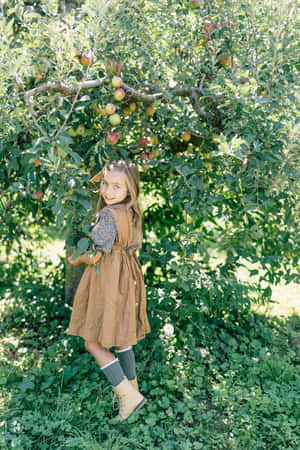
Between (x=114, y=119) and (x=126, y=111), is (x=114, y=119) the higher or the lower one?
the lower one

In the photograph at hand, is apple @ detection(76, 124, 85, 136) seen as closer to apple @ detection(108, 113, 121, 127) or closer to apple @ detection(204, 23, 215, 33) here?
apple @ detection(108, 113, 121, 127)

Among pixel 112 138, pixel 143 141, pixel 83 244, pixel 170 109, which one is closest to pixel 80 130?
pixel 112 138

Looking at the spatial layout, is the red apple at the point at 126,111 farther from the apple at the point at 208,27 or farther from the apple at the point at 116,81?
the apple at the point at 208,27

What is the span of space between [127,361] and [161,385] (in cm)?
39

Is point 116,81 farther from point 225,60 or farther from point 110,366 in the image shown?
point 110,366

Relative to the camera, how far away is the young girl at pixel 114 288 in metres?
2.08

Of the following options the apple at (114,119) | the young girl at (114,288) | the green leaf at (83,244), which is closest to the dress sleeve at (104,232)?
the young girl at (114,288)

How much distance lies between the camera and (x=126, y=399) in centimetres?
215

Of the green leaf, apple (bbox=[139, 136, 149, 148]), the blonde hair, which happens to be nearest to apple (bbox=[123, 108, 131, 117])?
apple (bbox=[139, 136, 149, 148])

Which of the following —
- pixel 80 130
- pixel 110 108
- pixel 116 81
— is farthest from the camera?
pixel 80 130

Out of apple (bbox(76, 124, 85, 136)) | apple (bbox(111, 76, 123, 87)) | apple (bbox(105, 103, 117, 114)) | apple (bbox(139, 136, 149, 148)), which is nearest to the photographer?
apple (bbox(111, 76, 123, 87))

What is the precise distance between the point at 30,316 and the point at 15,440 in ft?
4.71

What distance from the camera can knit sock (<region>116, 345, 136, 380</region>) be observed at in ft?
7.33

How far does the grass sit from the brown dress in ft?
1.42
